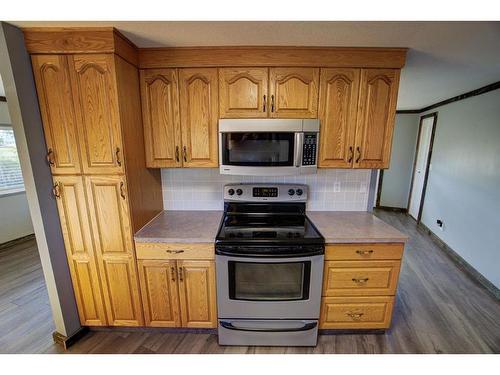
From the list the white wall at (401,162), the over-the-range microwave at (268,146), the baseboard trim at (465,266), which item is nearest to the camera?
the over-the-range microwave at (268,146)

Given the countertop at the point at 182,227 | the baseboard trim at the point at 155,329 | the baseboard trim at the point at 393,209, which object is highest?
the countertop at the point at 182,227

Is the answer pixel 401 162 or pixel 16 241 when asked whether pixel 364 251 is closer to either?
pixel 401 162

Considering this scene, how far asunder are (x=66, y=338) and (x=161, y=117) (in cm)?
183

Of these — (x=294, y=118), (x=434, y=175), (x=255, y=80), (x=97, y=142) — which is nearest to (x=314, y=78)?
(x=294, y=118)

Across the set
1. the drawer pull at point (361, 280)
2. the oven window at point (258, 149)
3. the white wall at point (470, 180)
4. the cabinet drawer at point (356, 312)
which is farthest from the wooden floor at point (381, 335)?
the oven window at point (258, 149)

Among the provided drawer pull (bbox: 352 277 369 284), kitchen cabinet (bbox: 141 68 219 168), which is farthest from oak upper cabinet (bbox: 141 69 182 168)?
drawer pull (bbox: 352 277 369 284)

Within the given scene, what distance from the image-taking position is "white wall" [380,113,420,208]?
4305mm

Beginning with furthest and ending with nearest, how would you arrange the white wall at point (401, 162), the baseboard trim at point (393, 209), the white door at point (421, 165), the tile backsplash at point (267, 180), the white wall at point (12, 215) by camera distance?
the baseboard trim at point (393, 209), the white wall at point (401, 162), the white door at point (421, 165), the white wall at point (12, 215), the tile backsplash at point (267, 180)

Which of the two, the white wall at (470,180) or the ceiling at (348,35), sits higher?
the ceiling at (348,35)

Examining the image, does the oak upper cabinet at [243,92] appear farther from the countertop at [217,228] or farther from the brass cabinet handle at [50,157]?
the brass cabinet handle at [50,157]

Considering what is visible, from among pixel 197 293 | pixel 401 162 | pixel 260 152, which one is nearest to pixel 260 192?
pixel 260 152

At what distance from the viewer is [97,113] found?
1.37m

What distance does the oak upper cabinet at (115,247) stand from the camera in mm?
1461

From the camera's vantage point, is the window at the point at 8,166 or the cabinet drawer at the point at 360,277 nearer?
the cabinet drawer at the point at 360,277
